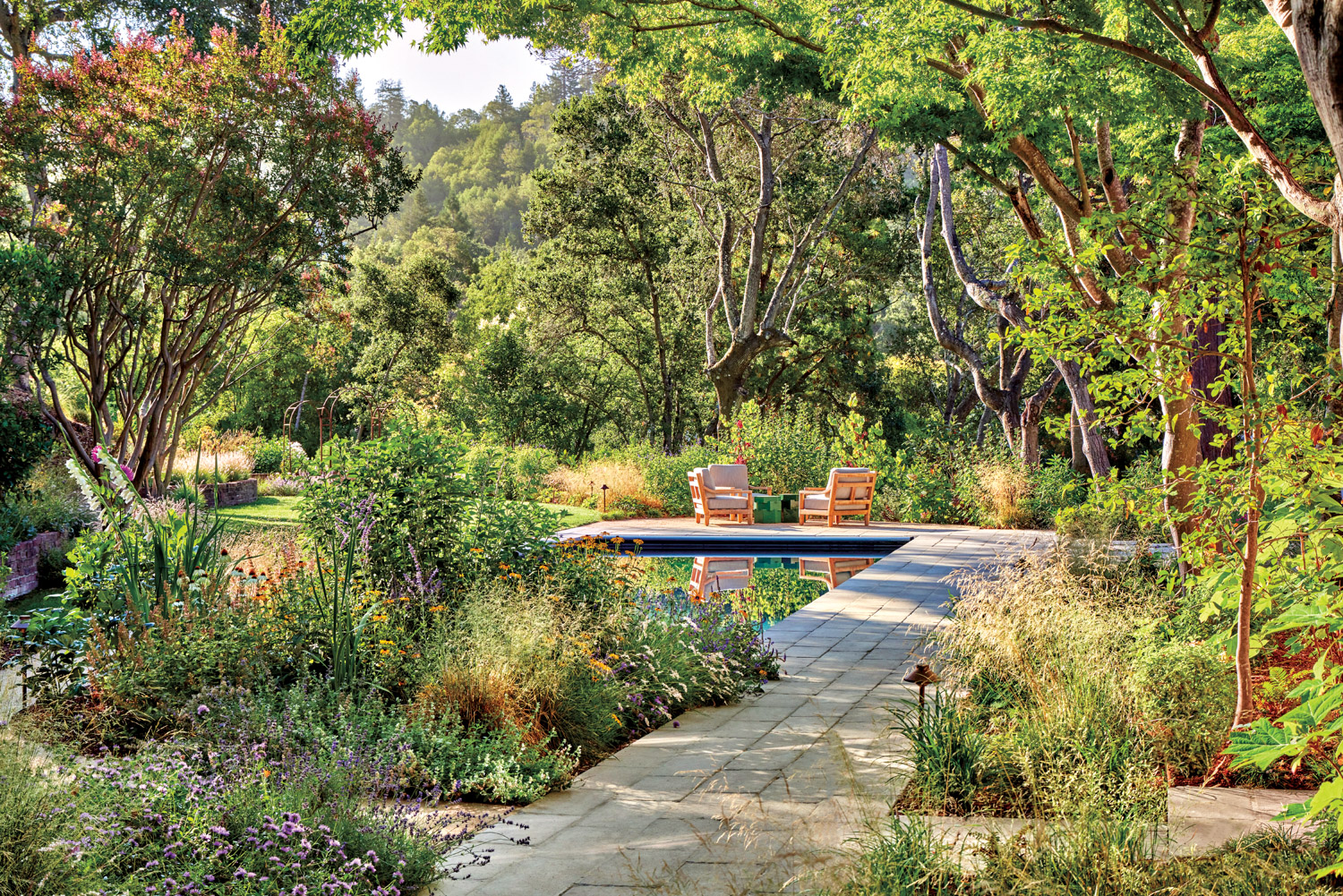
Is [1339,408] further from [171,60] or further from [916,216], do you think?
[916,216]

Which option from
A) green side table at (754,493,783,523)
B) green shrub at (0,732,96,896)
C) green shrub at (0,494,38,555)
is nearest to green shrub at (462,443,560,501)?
green side table at (754,493,783,523)

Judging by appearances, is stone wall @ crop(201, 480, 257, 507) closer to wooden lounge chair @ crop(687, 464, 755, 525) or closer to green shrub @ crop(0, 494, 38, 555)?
green shrub @ crop(0, 494, 38, 555)

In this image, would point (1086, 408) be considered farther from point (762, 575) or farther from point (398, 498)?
point (398, 498)

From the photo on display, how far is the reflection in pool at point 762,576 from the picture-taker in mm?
8594

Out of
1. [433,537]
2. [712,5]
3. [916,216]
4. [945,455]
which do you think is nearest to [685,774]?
[433,537]

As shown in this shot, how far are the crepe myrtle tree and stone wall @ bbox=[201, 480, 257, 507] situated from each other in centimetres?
232

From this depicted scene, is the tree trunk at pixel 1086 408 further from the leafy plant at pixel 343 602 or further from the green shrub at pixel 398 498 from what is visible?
the leafy plant at pixel 343 602

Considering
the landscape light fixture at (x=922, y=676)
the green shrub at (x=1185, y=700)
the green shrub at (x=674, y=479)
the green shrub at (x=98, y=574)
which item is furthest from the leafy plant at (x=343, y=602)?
the green shrub at (x=674, y=479)

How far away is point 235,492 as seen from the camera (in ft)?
47.5

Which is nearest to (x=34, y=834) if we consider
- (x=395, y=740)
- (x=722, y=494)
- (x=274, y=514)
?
(x=395, y=740)

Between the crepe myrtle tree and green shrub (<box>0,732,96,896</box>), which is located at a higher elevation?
the crepe myrtle tree

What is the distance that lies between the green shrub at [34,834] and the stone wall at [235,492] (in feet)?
40.0

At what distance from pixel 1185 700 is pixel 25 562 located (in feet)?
28.3

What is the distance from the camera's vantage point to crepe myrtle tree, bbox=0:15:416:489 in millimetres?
9336
